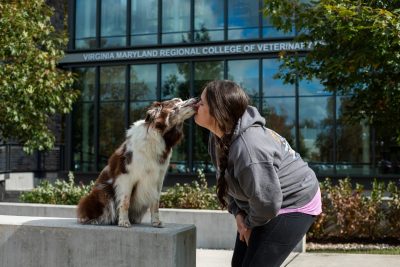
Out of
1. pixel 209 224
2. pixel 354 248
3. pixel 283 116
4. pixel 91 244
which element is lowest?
pixel 354 248

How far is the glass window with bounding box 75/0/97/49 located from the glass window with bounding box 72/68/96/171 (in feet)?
3.57

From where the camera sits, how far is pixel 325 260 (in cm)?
779

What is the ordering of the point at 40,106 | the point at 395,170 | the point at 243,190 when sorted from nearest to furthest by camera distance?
the point at 243,190, the point at 40,106, the point at 395,170

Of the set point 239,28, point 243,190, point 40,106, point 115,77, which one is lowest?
point 243,190

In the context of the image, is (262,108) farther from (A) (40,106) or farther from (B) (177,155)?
(A) (40,106)

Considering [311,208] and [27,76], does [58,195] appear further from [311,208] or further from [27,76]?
[311,208]

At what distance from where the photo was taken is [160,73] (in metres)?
21.4

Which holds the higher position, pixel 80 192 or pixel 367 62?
pixel 367 62

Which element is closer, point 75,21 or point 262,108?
point 262,108

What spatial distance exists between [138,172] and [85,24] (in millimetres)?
19207

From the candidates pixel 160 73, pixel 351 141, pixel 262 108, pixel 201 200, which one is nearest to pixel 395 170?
pixel 351 141

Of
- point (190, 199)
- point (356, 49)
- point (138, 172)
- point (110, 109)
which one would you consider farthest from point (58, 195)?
point (110, 109)

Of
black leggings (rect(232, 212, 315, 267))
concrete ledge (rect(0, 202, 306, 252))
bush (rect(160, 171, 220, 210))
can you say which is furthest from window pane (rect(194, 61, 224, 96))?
black leggings (rect(232, 212, 315, 267))

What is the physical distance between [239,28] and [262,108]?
3.12m
